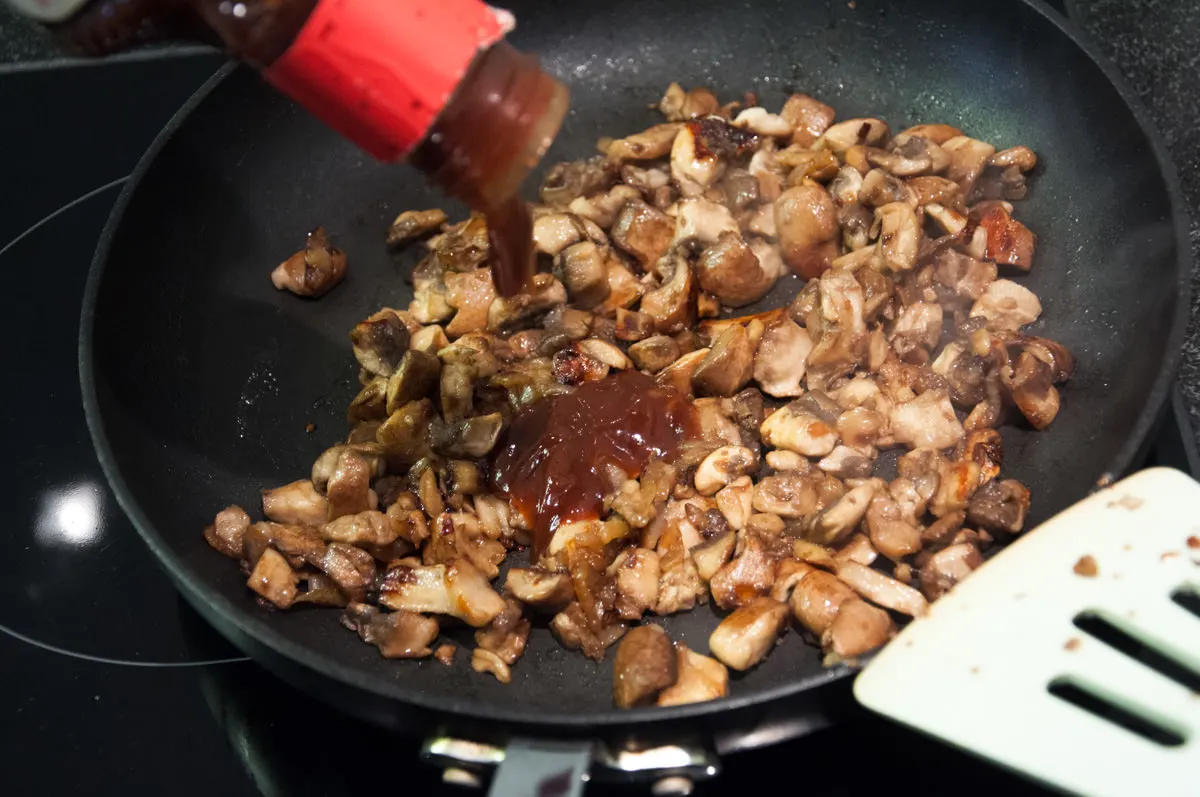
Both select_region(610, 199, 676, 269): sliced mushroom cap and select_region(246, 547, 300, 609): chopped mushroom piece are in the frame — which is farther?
select_region(610, 199, 676, 269): sliced mushroom cap

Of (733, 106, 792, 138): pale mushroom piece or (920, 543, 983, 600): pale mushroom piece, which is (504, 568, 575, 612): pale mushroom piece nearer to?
(920, 543, 983, 600): pale mushroom piece

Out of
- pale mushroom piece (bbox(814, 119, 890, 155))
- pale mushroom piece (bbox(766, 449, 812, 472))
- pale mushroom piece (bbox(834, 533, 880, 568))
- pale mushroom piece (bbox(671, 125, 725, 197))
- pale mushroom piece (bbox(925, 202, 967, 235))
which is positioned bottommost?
pale mushroom piece (bbox(834, 533, 880, 568))

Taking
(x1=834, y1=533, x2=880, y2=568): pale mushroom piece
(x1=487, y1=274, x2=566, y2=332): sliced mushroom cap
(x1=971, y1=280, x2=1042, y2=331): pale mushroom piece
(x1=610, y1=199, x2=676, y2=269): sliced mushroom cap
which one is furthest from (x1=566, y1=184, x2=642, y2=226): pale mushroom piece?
(x1=834, y1=533, x2=880, y2=568): pale mushroom piece

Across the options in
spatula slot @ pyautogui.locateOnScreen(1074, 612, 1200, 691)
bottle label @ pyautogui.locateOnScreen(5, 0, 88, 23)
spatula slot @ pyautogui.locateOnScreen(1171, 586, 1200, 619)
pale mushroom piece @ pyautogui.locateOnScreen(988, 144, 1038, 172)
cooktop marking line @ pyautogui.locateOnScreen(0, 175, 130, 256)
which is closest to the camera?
bottle label @ pyautogui.locateOnScreen(5, 0, 88, 23)

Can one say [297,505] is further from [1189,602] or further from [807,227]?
[1189,602]

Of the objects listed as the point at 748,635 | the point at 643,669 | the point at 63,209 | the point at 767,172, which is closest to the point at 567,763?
the point at 643,669

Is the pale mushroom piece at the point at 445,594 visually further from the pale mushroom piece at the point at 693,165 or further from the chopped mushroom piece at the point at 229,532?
the pale mushroom piece at the point at 693,165

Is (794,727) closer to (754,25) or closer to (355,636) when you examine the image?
(355,636)
